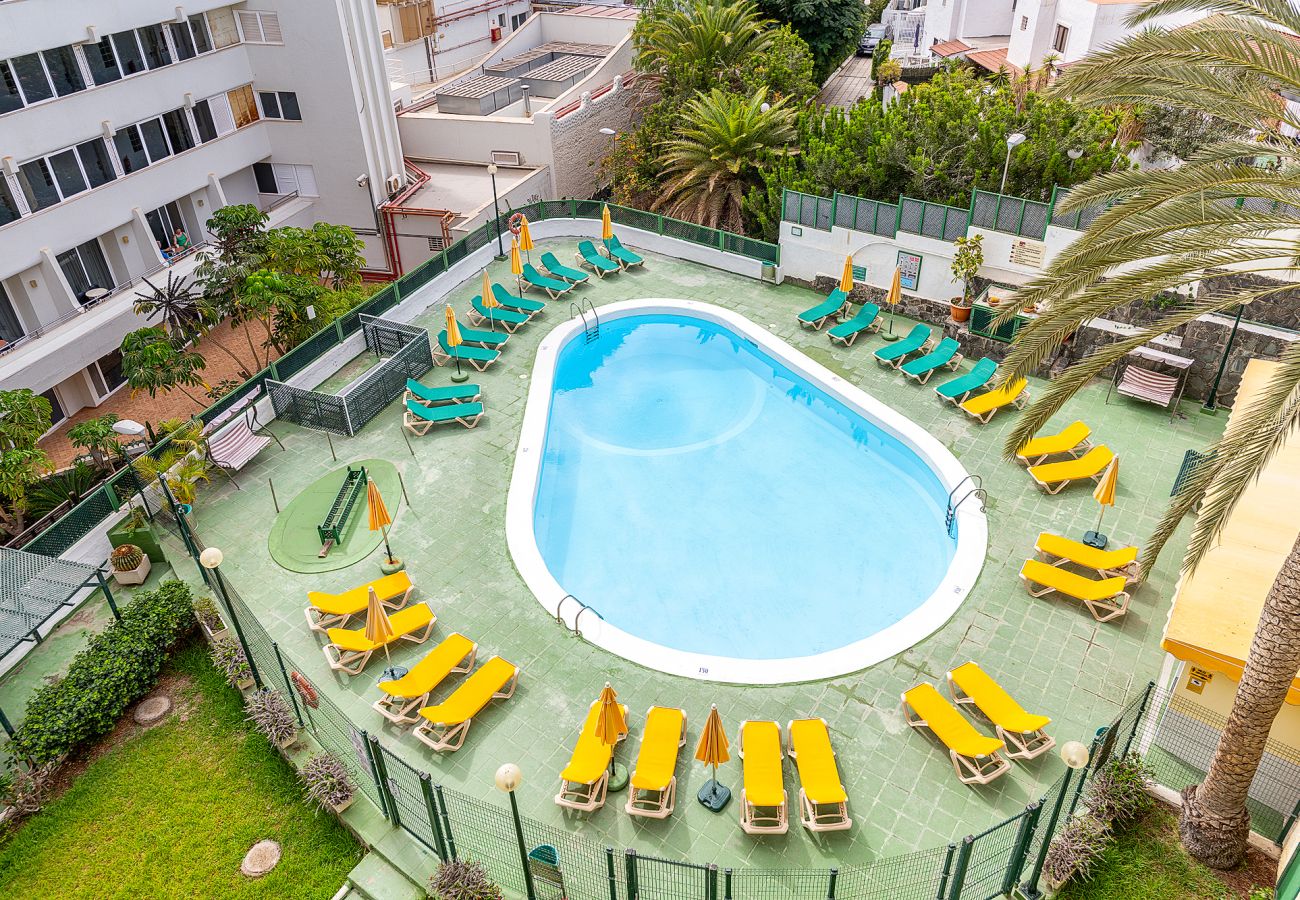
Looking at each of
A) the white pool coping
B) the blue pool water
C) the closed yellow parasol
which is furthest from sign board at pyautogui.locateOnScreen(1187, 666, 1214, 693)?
the closed yellow parasol

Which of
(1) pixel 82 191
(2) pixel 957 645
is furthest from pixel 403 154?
(2) pixel 957 645

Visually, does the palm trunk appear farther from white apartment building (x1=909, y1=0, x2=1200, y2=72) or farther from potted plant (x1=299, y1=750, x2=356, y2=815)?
white apartment building (x1=909, y1=0, x2=1200, y2=72)

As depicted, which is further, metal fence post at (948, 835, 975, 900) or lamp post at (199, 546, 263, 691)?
lamp post at (199, 546, 263, 691)

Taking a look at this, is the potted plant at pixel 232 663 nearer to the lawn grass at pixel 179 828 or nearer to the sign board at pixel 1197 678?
the lawn grass at pixel 179 828

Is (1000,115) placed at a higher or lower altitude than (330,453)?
higher

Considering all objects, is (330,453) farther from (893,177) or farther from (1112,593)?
(893,177)
